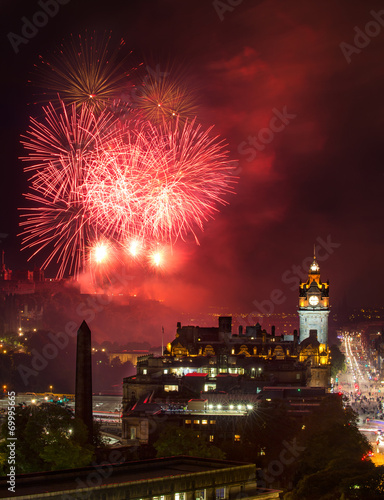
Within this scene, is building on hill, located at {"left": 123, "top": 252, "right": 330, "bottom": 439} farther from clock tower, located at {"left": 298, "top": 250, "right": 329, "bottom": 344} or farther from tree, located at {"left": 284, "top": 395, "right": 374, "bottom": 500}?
tree, located at {"left": 284, "top": 395, "right": 374, "bottom": 500}

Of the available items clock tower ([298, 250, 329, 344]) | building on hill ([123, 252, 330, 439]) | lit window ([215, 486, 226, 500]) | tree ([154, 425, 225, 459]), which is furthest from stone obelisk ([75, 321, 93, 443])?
clock tower ([298, 250, 329, 344])

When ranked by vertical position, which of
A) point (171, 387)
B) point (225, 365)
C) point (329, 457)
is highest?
point (225, 365)

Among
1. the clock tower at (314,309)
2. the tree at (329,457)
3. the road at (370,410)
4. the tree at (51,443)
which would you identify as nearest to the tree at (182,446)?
the tree at (51,443)

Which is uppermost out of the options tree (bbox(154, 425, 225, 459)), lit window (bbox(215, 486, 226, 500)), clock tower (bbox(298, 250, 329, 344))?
clock tower (bbox(298, 250, 329, 344))

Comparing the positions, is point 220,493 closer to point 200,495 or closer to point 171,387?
point 200,495

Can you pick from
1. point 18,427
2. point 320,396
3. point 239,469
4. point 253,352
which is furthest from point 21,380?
point 239,469

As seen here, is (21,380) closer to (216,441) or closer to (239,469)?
(216,441)

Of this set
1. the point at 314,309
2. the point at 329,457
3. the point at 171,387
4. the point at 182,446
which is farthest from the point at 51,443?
the point at 314,309

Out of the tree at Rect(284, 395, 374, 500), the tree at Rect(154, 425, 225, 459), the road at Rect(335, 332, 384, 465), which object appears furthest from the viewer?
the road at Rect(335, 332, 384, 465)
